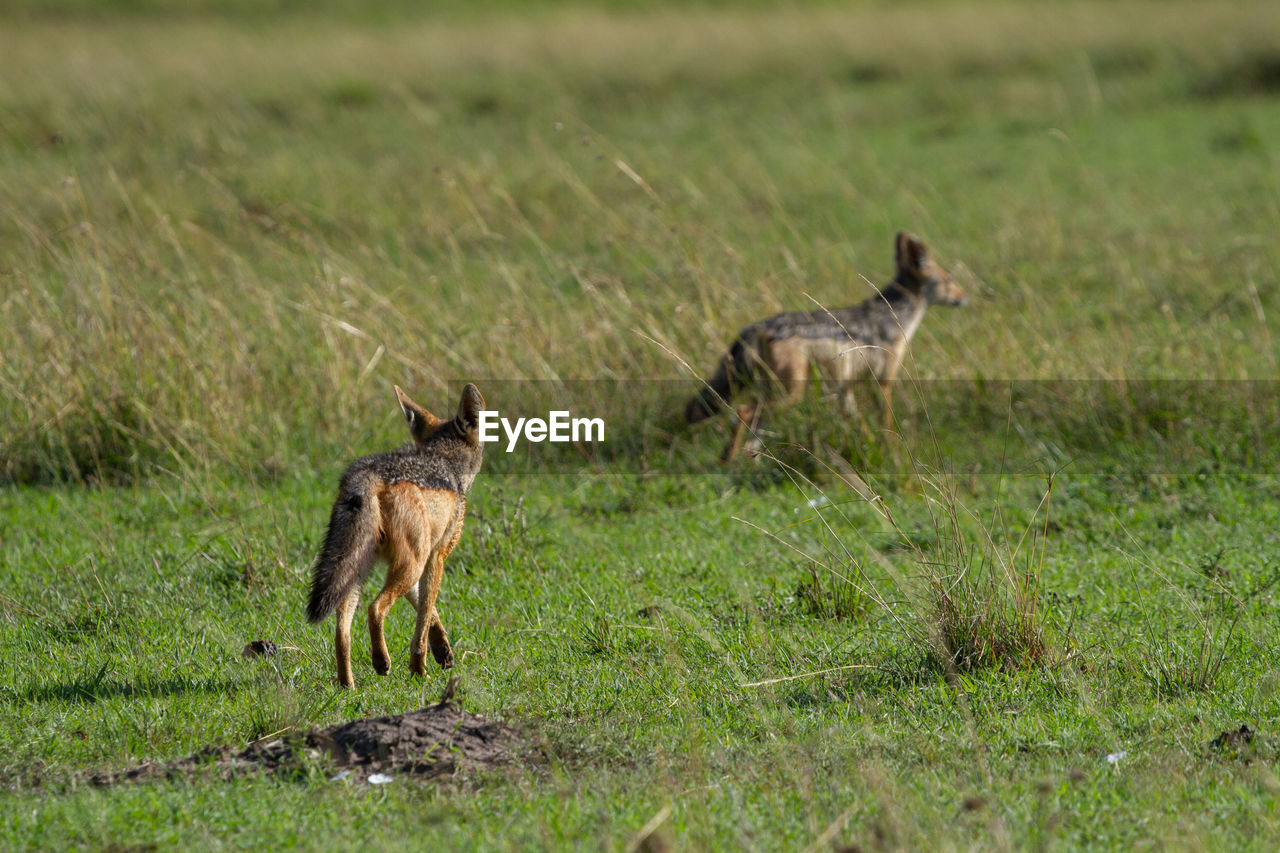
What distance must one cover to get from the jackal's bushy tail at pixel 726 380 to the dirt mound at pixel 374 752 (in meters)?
3.87

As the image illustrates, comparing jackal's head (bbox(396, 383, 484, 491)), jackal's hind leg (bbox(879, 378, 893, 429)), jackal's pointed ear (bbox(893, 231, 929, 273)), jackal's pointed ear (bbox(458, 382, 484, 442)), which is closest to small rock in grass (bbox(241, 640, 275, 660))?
jackal's head (bbox(396, 383, 484, 491))

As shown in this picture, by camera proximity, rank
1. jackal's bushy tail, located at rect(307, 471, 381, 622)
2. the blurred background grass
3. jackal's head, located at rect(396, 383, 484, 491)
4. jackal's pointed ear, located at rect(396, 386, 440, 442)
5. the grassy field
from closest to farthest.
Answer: the grassy field → jackal's bushy tail, located at rect(307, 471, 381, 622) → jackal's head, located at rect(396, 383, 484, 491) → jackal's pointed ear, located at rect(396, 386, 440, 442) → the blurred background grass

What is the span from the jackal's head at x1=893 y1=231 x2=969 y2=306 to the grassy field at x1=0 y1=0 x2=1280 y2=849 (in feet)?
0.94

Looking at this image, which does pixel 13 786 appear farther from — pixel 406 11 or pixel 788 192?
pixel 406 11

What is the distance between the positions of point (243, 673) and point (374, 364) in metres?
3.37

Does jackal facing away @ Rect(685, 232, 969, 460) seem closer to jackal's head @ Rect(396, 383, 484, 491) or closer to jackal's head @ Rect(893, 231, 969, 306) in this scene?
jackal's head @ Rect(893, 231, 969, 306)

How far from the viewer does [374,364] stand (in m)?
8.13

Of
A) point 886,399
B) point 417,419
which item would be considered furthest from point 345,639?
point 886,399

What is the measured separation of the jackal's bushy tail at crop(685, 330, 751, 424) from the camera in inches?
310

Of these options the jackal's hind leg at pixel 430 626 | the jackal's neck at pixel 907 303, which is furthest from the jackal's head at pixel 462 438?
the jackal's neck at pixel 907 303

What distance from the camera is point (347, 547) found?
4605mm

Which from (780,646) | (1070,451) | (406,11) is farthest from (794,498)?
(406,11)
